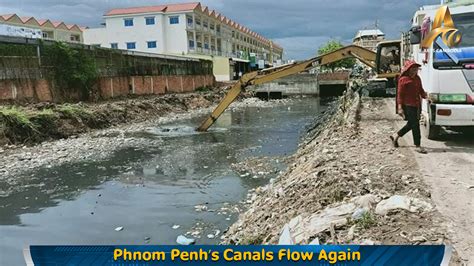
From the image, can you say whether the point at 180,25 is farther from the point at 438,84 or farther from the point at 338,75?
the point at 438,84

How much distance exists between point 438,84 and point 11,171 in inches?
474

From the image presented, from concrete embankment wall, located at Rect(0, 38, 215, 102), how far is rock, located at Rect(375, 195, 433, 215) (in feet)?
64.5

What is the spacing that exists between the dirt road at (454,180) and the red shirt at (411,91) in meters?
1.01

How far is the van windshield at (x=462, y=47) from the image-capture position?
25.8 ft

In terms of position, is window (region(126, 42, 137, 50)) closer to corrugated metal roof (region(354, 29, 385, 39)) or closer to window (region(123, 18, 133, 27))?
window (region(123, 18, 133, 27))

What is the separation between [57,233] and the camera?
7.77m

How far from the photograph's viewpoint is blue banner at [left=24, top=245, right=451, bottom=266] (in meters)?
2.23

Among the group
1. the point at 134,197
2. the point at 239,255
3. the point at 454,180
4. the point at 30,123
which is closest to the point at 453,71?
the point at 454,180

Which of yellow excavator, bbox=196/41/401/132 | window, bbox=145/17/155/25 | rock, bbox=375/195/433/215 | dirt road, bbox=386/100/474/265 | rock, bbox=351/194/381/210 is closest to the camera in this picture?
dirt road, bbox=386/100/474/265

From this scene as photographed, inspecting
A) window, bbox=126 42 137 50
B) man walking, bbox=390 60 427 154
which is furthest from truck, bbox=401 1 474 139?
window, bbox=126 42 137 50

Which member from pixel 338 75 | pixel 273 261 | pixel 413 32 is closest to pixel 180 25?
pixel 338 75

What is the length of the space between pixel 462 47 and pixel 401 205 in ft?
15.4

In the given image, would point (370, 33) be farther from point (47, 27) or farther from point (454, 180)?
point (454, 180)

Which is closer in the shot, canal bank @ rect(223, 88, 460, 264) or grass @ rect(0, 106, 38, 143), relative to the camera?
canal bank @ rect(223, 88, 460, 264)
